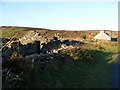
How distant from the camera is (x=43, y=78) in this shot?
7242 millimetres

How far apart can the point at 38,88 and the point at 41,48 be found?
9.73 m

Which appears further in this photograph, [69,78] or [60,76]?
[60,76]

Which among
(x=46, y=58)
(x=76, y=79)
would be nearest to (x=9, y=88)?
(x=76, y=79)

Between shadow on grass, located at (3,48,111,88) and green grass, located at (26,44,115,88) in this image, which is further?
green grass, located at (26,44,115,88)

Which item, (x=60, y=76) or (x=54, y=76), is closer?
(x=54, y=76)

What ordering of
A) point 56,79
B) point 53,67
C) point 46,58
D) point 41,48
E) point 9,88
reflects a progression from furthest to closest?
point 41,48
point 46,58
point 53,67
point 56,79
point 9,88

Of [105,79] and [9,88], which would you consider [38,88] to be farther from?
[105,79]

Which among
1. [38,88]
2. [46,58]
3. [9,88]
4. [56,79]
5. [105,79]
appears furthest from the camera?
[46,58]

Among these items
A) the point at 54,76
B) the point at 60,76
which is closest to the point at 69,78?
the point at 60,76

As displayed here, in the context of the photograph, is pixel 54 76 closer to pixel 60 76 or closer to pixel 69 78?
pixel 60 76

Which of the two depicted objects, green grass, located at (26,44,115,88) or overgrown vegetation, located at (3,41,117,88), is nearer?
overgrown vegetation, located at (3,41,117,88)

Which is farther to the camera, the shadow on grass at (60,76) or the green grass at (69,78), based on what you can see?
the green grass at (69,78)

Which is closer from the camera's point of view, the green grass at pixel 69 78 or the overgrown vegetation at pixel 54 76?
the overgrown vegetation at pixel 54 76

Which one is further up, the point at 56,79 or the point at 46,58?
the point at 46,58
